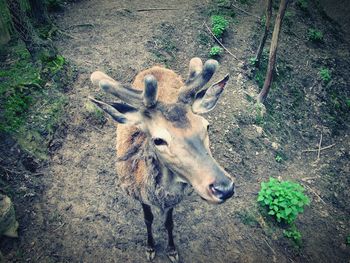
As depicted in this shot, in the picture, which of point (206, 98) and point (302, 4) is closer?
point (206, 98)

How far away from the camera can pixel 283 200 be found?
5.14 meters

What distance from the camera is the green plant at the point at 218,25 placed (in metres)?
8.16

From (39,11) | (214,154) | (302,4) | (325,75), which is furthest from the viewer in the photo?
(302,4)

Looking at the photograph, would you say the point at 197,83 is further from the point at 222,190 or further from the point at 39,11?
the point at 39,11

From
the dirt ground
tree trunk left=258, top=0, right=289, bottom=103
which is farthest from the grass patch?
tree trunk left=258, top=0, right=289, bottom=103

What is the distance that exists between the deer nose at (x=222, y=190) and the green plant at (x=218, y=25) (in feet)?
20.8

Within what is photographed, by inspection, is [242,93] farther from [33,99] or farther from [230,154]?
[33,99]

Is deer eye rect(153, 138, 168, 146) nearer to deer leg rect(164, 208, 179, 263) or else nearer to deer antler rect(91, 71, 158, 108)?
deer antler rect(91, 71, 158, 108)

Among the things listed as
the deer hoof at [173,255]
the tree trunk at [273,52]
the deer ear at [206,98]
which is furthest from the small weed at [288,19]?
the deer hoof at [173,255]

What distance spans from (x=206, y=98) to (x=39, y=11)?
233 inches

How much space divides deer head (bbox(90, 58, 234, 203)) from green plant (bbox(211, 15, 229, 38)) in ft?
16.9

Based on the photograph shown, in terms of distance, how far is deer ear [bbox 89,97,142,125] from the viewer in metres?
3.22

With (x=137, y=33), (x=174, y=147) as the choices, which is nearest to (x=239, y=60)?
(x=137, y=33)

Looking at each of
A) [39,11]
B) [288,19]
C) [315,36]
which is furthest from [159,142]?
[288,19]
